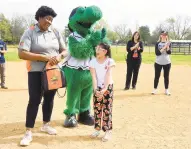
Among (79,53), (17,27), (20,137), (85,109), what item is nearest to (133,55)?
(85,109)

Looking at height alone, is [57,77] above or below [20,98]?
above

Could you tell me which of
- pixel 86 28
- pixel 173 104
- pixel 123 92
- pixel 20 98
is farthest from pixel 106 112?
pixel 123 92

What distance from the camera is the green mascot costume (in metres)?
5.19

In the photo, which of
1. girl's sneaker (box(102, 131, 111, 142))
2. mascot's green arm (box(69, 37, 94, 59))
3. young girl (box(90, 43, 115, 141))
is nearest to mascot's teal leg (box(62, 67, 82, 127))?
mascot's green arm (box(69, 37, 94, 59))

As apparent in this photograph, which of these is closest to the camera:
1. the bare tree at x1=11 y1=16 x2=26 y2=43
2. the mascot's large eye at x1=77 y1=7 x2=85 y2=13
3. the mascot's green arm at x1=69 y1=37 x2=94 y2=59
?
the mascot's green arm at x1=69 y1=37 x2=94 y2=59

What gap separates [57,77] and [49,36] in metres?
0.61

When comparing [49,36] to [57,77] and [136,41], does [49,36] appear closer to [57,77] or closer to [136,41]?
[57,77]

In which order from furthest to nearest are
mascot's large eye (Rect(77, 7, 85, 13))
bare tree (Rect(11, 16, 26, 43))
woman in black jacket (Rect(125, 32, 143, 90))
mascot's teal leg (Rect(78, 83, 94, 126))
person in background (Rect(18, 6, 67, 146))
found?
bare tree (Rect(11, 16, 26, 43)) < woman in black jacket (Rect(125, 32, 143, 90)) < mascot's teal leg (Rect(78, 83, 94, 126)) < mascot's large eye (Rect(77, 7, 85, 13)) < person in background (Rect(18, 6, 67, 146))

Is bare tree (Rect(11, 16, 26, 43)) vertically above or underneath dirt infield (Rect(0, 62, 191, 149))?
above

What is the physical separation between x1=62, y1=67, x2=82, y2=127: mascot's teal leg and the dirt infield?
16 cm

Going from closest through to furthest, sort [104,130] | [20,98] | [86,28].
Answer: [104,130] → [86,28] → [20,98]

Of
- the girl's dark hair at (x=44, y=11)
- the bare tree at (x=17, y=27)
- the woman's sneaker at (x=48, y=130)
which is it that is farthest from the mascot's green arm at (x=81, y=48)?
the bare tree at (x=17, y=27)

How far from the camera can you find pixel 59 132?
202 inches

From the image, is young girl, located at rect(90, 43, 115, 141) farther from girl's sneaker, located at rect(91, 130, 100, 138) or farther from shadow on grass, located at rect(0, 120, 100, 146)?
shadow on grass, located at rect(0, 120, 100, 146)
